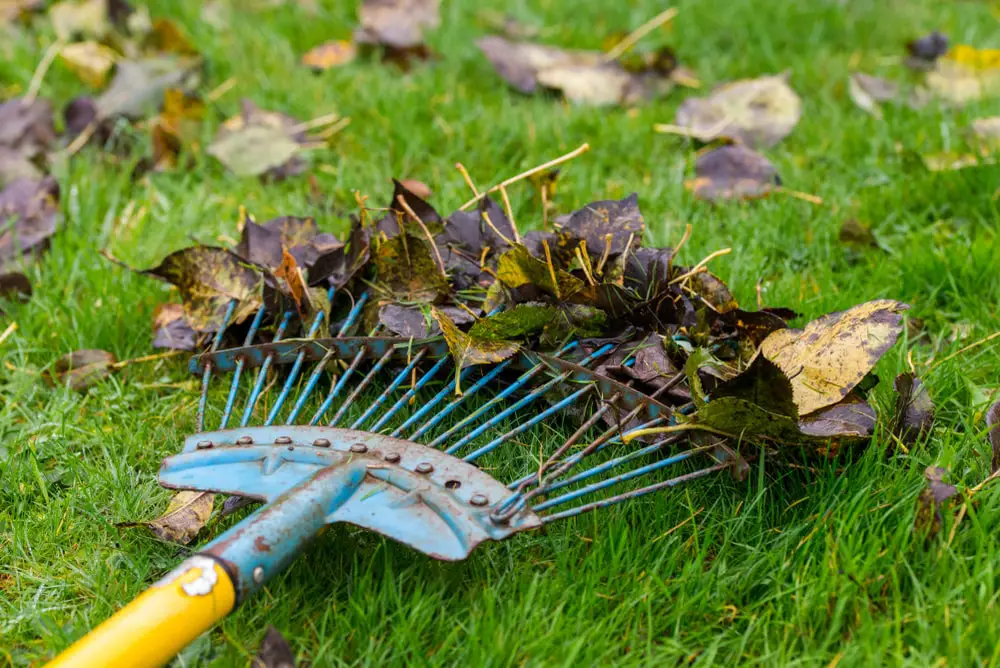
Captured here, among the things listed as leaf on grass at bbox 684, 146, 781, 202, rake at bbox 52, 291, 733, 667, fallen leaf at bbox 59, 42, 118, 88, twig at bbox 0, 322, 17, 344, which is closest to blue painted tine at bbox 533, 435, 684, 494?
rake at bbox 52, 291, 733, 667

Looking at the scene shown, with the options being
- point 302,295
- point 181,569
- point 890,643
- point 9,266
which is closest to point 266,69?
point 9,266

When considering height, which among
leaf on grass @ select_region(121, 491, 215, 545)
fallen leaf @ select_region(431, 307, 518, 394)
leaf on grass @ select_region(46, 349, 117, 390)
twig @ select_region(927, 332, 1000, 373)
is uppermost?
fallen leaf @ select_region(431, 307, 518, 394)

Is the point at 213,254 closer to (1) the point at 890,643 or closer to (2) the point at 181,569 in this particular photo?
(2) the point at 181,569

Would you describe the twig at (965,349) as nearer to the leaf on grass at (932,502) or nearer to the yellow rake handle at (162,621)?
the leaf on grass at (932,502)

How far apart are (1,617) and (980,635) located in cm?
139

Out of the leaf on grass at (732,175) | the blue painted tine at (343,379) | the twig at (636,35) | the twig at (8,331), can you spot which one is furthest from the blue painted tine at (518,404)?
the twig at (636,35)

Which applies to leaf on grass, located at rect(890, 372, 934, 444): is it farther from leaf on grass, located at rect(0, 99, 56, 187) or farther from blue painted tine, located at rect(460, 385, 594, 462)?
leaf on grass, located at rect(0, 99, 56, 187)

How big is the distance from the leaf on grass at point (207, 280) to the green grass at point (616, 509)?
0.15 meters

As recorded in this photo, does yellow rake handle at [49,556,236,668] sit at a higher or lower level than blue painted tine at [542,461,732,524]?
higher

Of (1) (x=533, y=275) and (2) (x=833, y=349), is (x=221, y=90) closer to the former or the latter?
(1) (x=533, y=275)

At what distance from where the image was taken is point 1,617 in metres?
1.44

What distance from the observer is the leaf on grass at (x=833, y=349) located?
62.0 inches

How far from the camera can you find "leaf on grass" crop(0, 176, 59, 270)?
7.68ft

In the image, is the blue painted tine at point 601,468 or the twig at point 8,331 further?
the twig at point 8,331
